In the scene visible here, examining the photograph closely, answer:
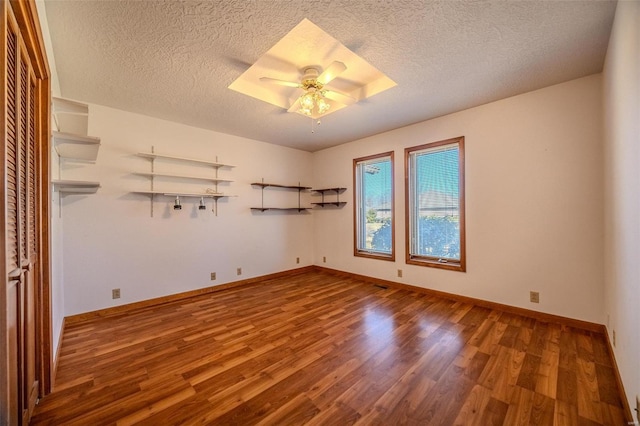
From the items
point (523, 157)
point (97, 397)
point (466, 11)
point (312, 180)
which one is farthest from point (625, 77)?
point (312, 180)

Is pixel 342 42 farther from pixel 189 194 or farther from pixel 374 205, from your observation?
pixel 374 205

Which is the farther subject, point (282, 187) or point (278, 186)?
point (282, 187)

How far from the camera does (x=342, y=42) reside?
6.50ft

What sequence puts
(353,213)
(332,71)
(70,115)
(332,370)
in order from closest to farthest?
(332,370) < (70,115) < (332,71) < (353,213)

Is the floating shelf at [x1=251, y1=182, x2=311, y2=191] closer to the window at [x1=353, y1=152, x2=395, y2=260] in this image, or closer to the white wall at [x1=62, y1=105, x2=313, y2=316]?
the white wall at [x1=62, y1=105, x2=313, y2=316]

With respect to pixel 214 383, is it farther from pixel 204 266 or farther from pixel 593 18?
pixel 593 18

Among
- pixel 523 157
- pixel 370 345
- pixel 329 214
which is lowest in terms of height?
pixel 370 345

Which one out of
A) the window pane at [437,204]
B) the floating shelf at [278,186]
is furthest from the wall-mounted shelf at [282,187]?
the window pane at [437,204]

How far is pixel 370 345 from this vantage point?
90.6 inches

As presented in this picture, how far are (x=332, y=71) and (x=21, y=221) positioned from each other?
2.24 m

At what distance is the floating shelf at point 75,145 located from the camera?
76.7 inches

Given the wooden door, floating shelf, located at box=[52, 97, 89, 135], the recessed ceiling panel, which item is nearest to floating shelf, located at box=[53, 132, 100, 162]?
floating shelf, located at box=[52, 97, 89, 135]

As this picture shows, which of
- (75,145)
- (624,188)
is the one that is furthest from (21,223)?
(624,188)

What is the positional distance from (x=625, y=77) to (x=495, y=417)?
7.17ft
